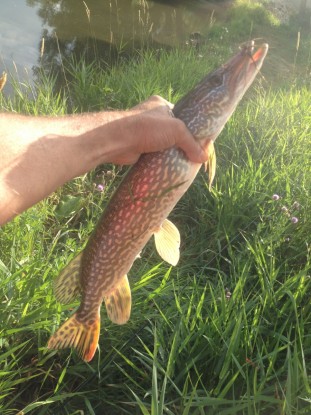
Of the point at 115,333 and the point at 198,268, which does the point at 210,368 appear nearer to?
the point at 115,333

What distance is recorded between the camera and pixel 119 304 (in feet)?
5.59

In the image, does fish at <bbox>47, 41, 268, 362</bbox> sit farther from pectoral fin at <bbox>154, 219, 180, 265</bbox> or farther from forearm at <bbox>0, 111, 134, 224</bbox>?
forearm at <bbox>0, 111, 134, 224</bbox>

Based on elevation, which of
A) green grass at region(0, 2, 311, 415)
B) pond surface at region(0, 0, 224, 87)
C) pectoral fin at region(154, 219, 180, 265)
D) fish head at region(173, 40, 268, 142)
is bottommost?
pond surface at region(0, 0, 224, 87)

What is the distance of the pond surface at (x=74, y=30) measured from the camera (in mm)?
7039

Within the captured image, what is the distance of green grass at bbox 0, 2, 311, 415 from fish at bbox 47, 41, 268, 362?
16 centimetres

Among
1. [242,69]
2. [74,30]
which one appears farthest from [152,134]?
[74,30]

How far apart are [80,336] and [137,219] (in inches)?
18.6

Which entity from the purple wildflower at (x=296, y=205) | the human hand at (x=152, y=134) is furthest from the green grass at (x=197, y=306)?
the human hand at (x=152, y=134)

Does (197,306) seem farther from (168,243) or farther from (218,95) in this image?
(218,95)

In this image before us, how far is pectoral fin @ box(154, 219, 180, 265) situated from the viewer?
1809mm

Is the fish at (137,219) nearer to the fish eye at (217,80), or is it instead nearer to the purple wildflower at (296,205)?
the fish eye at (217,80)

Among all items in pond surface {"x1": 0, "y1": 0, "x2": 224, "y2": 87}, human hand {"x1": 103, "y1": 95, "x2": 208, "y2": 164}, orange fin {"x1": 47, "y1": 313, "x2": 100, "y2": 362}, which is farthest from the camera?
pond surface {"x1": 0, "y1": 0, "x2": 224, "y2": 87}

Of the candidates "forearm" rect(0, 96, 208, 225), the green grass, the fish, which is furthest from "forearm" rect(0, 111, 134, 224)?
the green grass

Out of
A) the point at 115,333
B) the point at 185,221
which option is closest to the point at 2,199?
the point at 115,333
